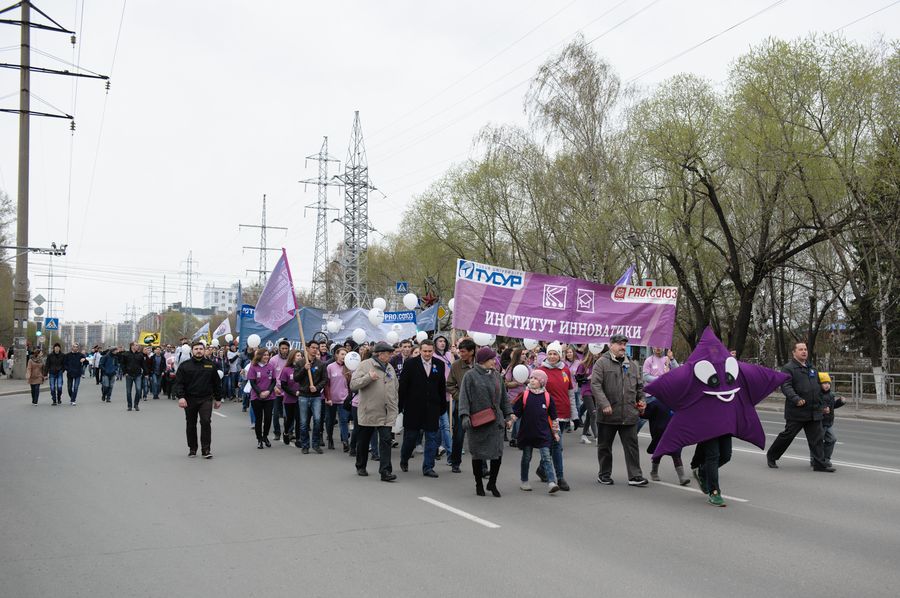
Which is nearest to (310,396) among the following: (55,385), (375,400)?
(375,400)

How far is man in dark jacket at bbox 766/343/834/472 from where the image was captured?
10.4 m

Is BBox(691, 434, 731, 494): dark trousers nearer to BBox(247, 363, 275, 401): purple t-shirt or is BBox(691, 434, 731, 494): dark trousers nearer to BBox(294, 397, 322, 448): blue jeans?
BBox(294, 397, 322, 448): blue jeans

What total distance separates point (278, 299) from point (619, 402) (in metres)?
7.55

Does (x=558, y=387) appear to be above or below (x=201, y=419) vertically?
above

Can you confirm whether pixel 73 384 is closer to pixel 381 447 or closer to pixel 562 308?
pixel 562 308

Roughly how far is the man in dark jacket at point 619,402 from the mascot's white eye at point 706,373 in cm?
100

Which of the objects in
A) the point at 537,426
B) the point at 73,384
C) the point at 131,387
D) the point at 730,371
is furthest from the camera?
the point at 73,384

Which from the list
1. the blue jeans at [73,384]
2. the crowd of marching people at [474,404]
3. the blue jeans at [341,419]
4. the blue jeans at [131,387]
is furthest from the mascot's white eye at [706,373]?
the blue jeans at [73,384]

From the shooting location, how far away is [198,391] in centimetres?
1171

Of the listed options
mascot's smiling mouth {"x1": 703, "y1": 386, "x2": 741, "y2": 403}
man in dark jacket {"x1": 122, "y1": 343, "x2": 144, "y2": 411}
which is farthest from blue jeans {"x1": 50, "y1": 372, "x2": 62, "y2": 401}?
mascot's smiling mouth {"x1": 703, "y1": 386, "x2": 741, "y2": 403}

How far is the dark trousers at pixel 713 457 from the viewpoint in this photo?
8.20 metres

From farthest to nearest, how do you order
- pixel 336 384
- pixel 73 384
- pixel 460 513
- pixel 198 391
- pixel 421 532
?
1. pixel 73 384
2. pixel 336 384
3. pixel 198 391
4. pixel 460 513
5. pixel 421 532

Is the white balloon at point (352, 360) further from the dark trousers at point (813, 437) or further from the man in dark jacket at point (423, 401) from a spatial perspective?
the dark trousers at point (813, 437)

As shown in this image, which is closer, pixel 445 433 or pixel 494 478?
pixel 494 478
